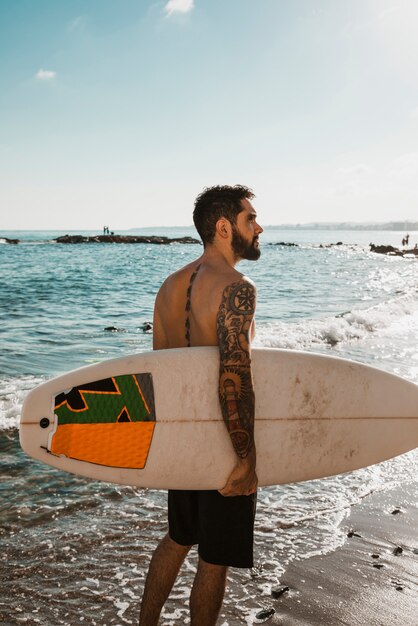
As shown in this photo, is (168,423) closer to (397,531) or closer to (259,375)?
(259,375)

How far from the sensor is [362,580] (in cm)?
298

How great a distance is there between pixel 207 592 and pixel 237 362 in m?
0.91

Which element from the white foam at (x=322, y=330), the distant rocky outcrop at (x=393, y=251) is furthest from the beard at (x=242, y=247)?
the distant rocky outcrop at (x=393, y=251)

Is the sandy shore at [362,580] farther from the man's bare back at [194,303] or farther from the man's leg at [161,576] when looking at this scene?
the man's bare back at [194,303]

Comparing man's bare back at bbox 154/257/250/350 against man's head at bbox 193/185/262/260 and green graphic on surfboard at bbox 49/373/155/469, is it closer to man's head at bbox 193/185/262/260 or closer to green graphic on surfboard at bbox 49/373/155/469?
man's head at bbox 193/185/262/260

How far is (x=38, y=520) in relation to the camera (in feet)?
12.6

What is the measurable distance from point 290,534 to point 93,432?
1870 mm

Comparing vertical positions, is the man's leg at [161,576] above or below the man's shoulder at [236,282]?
below

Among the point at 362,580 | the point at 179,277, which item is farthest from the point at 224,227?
the point at 362,580

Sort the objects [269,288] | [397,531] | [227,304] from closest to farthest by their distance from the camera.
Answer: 1. [227,304]
2. [397,531]
3. [269,288]

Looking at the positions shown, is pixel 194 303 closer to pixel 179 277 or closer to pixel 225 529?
pixel 179 277

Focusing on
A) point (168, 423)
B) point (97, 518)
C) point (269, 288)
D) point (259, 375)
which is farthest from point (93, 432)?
point (269, 288)

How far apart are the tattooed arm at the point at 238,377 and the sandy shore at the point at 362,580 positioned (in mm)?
1068

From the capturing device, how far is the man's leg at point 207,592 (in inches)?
81.6
